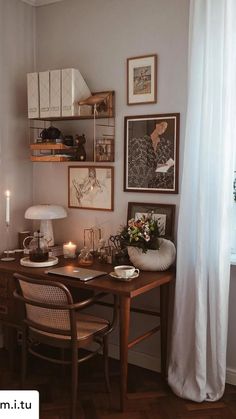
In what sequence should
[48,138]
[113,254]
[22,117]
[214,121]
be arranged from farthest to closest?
[22,117]
[48,138]
[113,254]
[214,121]

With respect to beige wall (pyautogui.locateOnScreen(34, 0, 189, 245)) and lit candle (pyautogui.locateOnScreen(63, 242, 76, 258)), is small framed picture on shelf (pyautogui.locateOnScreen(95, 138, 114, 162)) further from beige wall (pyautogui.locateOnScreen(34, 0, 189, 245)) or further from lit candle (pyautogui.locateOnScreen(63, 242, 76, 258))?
lit candle (pyautogui.locateOnScreen(63, 242, 76, 258))

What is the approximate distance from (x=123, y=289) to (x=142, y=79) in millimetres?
1441

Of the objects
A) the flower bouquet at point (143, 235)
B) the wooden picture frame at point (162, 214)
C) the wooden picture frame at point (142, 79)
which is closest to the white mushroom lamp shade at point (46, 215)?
the wooden picture frame at point (162, 214)

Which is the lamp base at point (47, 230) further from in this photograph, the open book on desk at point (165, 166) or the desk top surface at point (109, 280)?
the open book on desk at point (165, 166)

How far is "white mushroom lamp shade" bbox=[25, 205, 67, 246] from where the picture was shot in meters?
3.22

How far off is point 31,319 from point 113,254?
2.32 ft

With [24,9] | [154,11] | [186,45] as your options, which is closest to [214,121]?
[186,45]

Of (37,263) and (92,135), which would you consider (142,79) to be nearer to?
(92,135)

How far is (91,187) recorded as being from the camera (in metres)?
3.35

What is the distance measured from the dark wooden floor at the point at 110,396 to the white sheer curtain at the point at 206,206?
92mm

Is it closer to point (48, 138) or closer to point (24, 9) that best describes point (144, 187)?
point (48, 138)

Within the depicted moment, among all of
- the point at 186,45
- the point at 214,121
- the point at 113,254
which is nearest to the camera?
the point at 214,121

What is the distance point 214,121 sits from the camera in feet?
8.55

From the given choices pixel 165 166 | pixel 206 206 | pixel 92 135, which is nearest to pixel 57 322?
pixel 206 206
